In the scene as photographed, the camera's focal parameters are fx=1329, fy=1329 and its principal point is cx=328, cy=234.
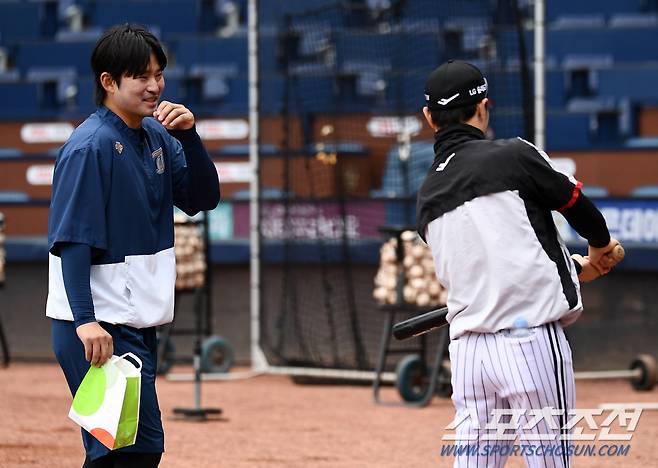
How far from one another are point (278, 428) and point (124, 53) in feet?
16.5

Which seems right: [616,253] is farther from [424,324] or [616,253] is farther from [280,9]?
[280,9]

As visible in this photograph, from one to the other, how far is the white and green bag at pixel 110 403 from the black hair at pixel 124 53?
Result: 863mm

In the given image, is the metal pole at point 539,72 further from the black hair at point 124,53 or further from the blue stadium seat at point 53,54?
the blue stadium seat at point 53,54

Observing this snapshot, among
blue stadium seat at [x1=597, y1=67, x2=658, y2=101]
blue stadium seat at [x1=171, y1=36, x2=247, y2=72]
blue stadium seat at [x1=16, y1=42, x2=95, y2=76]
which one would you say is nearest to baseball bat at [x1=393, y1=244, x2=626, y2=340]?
blue stadium seat at [x1=597, y1=67, x2=658, y2=101]

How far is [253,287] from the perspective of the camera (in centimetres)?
1210

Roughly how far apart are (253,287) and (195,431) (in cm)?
372

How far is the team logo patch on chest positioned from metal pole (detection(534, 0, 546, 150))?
661 centimetres

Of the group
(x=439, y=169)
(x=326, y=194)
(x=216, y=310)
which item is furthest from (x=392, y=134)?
(x=439, y=169)

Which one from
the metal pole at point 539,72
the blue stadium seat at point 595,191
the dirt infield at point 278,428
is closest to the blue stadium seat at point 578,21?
the blue stadium seat at point 595,191

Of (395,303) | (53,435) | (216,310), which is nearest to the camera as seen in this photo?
(53,435)

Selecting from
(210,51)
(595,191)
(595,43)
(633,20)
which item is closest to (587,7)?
(633,20)

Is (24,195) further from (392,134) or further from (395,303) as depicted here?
(395,303)

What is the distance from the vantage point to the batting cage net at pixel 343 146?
11383 millimetres

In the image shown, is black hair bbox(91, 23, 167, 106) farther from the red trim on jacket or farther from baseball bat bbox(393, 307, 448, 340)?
the red trim on jacket
